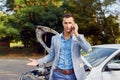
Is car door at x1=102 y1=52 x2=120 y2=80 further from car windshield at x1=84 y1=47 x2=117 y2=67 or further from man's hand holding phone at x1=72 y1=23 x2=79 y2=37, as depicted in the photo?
man's hand holding phone at x1=72 y1=23 x2=79 y2=37

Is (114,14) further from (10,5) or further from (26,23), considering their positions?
(10,5)

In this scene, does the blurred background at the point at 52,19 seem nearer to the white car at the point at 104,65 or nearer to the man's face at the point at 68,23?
the white car at the point at 104,65

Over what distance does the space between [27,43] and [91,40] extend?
273 inches

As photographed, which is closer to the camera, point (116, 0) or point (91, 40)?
point (116, 0)

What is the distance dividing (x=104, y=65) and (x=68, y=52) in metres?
2.35

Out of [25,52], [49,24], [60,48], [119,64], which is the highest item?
[60,48]

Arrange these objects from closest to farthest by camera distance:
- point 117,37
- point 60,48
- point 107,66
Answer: point 60,48 → point 107,66 → point 117,37

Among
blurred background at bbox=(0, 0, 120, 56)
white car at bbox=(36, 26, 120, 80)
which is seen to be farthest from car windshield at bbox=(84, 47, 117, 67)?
blurred background at bbox=(0, 0, 120, 56)

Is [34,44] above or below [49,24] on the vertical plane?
below

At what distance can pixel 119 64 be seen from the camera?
727 centimetres

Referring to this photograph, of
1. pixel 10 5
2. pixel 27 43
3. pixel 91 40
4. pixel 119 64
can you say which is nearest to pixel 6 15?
pixel 10 5

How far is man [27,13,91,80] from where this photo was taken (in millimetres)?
4730

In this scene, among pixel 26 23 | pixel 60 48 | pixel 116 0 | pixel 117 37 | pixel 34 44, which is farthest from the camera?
pixel 34 44

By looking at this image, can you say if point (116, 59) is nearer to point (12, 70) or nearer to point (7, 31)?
point (12, 70)
